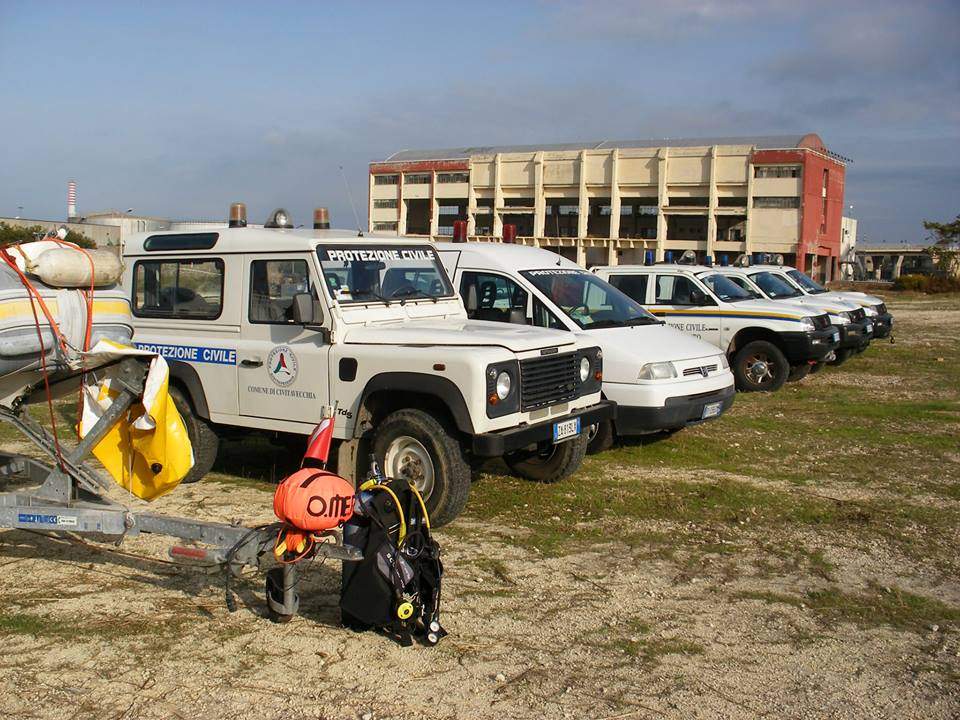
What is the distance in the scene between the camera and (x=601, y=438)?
30.5ft

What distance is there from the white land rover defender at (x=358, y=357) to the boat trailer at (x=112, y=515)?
1677 mm

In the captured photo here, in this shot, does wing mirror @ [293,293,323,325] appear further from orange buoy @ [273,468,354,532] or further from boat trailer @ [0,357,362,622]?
orange buoy @ [273,468,354,532]

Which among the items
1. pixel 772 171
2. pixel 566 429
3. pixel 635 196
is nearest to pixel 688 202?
pixel 635 196

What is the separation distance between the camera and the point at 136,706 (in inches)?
163

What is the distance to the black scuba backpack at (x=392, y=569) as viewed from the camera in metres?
4.71

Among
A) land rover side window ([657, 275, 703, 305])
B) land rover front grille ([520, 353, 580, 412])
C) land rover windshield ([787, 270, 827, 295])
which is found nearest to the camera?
land rover front grille ([520, 353, 580, 412])

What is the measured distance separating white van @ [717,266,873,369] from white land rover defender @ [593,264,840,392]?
97cm

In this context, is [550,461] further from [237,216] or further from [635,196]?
[635,196]

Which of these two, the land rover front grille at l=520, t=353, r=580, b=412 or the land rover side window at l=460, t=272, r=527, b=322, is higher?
the land rover side window at l=460, t=272, r=527, b=322

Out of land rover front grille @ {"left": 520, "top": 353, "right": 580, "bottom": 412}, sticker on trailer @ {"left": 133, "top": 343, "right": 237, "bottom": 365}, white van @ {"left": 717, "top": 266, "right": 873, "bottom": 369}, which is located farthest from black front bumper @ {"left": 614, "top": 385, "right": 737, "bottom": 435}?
white van @ {"left": 717, "top": 266, "right": 873, "bottom": 369}

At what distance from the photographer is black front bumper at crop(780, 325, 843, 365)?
13.8m

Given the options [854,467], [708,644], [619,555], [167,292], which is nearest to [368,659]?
[708,644]

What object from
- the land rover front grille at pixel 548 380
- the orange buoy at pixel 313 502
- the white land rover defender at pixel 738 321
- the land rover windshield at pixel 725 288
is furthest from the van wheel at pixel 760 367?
the orange buoy at pixel 313 502

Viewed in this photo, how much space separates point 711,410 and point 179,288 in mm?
5093
